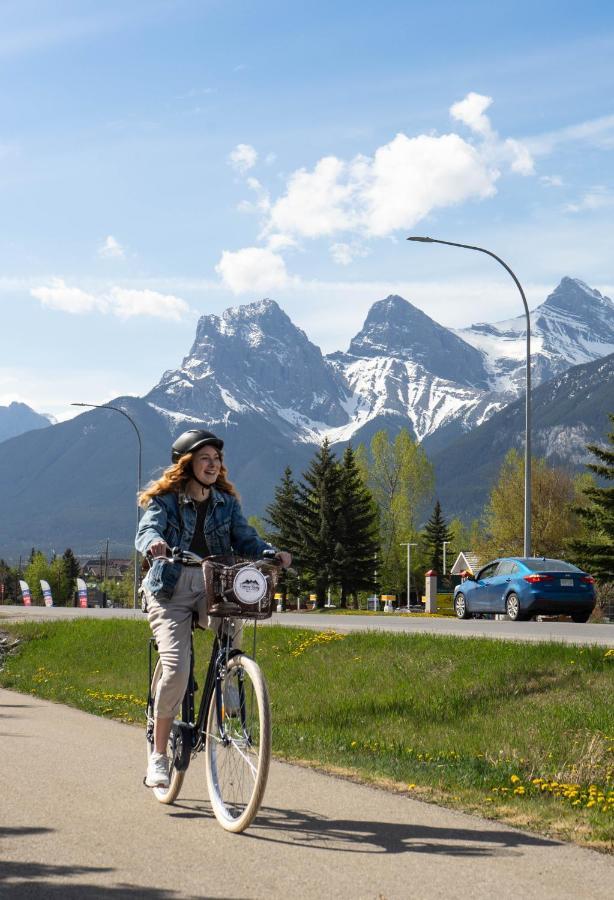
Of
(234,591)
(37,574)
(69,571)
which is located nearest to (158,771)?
(234,591)

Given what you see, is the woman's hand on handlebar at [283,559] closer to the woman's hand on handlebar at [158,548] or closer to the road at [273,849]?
the woman's hand on handlebar at [158,548]

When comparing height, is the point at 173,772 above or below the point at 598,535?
below

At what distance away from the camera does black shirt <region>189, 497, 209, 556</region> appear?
6848 millimetres

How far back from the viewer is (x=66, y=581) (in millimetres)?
154500

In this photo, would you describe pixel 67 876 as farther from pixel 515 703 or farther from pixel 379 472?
pixel 379 472

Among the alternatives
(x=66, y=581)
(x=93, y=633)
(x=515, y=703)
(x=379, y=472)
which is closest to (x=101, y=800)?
(x=515, y=703)

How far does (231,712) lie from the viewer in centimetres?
641

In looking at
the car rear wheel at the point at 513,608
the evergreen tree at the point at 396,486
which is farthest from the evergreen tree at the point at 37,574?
the car rear wheel at the point at 513,608

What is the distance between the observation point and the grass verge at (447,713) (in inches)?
294

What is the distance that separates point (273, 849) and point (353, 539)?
6137 cm

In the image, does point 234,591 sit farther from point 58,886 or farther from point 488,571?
point 488,571

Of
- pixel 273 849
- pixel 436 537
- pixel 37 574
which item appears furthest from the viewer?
pixel 37 574

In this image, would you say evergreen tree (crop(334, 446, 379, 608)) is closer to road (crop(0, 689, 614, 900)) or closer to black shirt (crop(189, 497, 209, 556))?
road (crop(0, 689, 614, 900))

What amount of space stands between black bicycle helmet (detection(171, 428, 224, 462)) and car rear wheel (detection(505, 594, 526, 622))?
18.4 metres
